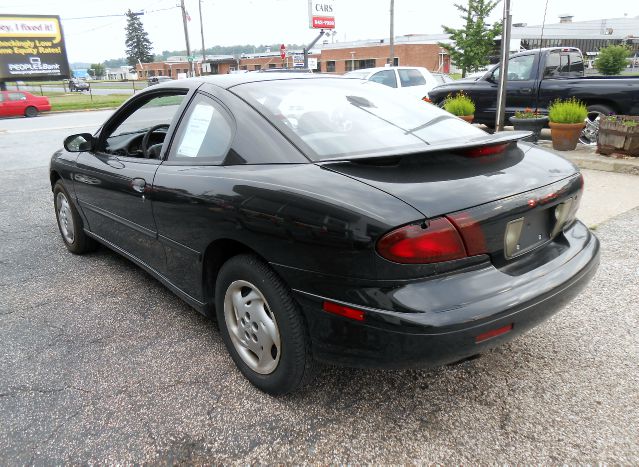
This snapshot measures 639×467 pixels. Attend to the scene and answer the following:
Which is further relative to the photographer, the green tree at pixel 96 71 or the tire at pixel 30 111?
the green tree at pixel 96 71

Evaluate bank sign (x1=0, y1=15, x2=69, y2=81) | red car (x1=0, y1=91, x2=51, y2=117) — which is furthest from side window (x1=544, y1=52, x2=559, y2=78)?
bank sign (x1=0, y1=15, x2=69, y2=81)

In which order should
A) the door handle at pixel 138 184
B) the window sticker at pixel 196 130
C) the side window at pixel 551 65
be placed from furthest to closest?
the side window at pixel 551 65 < the door handle at pixel 138 184 < the window sticker at pixel 196 130

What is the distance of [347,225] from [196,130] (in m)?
1.35

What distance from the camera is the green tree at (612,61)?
103 feet

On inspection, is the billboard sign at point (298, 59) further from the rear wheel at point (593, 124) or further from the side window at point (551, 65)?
the rear wheel at point (593, 124)

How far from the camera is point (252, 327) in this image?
246cm

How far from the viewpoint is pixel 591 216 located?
518 centimetres

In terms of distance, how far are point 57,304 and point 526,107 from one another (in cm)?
873

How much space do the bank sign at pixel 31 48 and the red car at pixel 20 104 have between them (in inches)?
438

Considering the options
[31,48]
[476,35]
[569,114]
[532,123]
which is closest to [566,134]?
[569,114]

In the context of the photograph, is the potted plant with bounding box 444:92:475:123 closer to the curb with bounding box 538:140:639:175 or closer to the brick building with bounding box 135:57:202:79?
the curb with bounding box 538:140:639:175

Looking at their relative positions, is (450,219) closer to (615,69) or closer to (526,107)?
(526,107)

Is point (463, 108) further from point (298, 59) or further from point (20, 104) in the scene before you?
point (20, 104)

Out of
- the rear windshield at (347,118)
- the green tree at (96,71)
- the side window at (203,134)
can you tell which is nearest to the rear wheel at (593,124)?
the rear windshield at (347,118)
